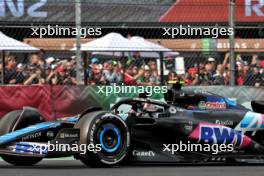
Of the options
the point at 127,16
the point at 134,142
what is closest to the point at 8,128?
the point at 134,142

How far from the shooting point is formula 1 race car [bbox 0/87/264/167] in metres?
8.68

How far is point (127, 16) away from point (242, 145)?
615 centimetres

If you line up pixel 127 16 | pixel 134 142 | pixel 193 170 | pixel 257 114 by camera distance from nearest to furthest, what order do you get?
pixel 193 170, pixel 134 142, pixel 257 114, pixel 127 16

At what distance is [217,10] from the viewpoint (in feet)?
52.3

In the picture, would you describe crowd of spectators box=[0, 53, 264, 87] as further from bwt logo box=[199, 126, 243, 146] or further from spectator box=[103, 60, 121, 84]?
bwt logo box=[199, 126, 243, 146]

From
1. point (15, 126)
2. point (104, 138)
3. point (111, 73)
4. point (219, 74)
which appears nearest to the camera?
point (104, 138)

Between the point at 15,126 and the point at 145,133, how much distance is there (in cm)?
177

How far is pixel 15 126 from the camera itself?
30.6 feet

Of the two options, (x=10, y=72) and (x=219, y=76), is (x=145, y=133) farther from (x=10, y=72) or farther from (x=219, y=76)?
(x=219, y=76)

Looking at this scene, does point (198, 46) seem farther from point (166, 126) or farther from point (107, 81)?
point (166, 126)

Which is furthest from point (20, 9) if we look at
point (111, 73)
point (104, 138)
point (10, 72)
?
point (104, 138)

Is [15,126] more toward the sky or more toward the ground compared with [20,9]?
more toward the ground

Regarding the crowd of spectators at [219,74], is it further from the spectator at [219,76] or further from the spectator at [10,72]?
the spectator at [10,72]

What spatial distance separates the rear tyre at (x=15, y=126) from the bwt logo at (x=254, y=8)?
7.84 metres
